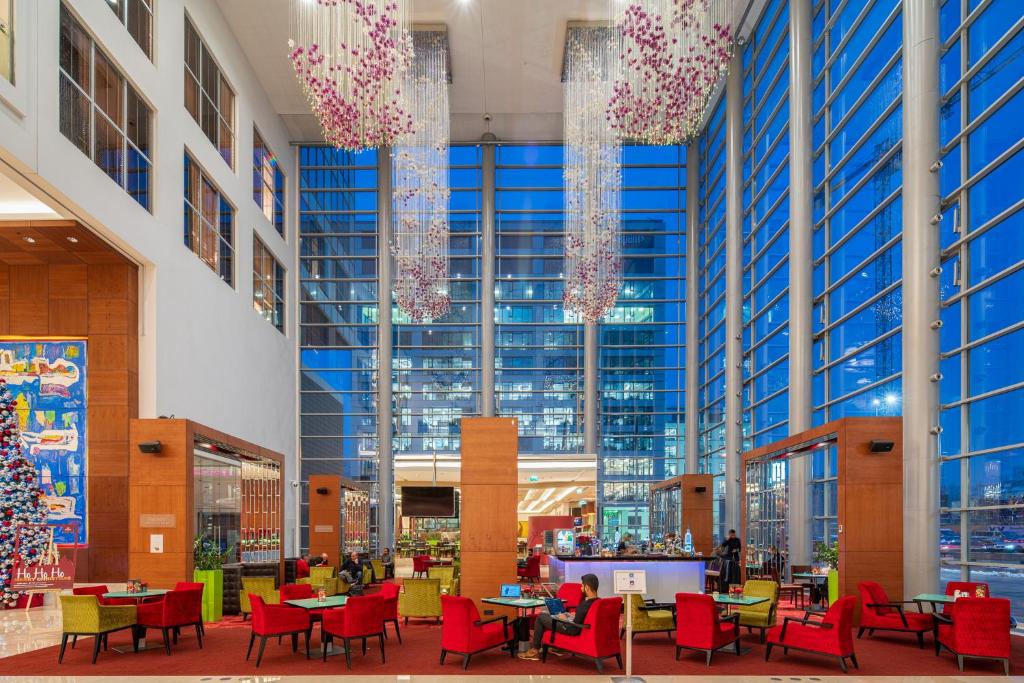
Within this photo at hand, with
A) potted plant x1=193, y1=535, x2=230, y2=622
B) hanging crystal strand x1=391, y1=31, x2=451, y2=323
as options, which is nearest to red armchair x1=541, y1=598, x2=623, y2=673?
potted plant x1=193, y1=535, x2=230, y2=622

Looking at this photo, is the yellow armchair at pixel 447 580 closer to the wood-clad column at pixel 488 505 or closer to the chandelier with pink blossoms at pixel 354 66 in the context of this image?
the wood-clad column at pixel 488 505

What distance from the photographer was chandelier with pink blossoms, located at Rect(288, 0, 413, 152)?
42.9 feet

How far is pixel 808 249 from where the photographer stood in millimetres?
17922

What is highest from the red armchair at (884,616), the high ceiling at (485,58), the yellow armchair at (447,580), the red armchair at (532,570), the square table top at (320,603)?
the high ceiling at (485,58)

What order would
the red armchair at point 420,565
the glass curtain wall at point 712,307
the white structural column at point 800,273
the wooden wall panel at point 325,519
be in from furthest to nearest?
the glass curtain wall at point 712,307
the wooden wall panel at point 325,519
the red armchair at point 420,565
the white structural column at point 800,273

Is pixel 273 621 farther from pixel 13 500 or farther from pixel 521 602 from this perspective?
pixel 13 500

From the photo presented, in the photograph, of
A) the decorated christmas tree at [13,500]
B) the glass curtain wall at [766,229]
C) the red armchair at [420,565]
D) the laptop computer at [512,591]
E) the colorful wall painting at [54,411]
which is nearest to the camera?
the laptop computer at [512,591]

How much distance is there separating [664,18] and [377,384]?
650 inches

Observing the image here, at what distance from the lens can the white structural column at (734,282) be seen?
23.1 metres

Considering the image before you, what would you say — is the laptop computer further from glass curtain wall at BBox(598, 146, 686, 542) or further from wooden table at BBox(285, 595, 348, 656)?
glass curtain wall at BBox(598, 146, 686, 542)

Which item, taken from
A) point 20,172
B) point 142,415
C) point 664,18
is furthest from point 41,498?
point 664,18

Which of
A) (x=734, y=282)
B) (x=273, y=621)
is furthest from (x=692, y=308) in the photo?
(x=273, y=621)

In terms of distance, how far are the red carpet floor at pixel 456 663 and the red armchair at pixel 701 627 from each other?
0.60 feet

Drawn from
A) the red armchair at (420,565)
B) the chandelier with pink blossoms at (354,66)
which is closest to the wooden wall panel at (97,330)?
the chandelier with pink blossoms at (354,66)
